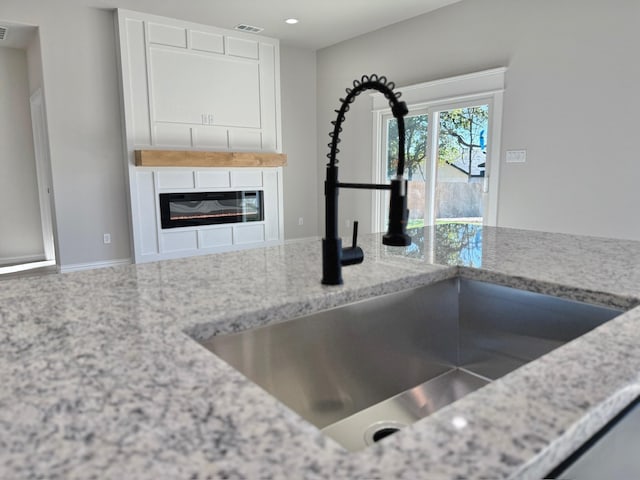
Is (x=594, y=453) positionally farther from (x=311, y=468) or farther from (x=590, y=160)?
(x=590, y=160)

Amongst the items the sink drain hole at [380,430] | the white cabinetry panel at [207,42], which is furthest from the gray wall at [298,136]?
the sink drain hole at [380,430]

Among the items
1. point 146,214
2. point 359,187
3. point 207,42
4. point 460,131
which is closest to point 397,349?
point 359,187

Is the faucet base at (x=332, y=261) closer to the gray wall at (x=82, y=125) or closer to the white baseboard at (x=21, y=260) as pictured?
the gray wall at (x=82, y=125)

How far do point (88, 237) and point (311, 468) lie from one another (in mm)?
5270

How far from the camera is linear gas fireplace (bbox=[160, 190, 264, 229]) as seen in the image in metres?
5.27

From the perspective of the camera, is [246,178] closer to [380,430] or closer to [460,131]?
[460,131]

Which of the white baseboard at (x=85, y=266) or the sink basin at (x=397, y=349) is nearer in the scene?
the sink basin at (x=397, y=349)

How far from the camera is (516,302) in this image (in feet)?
3.60

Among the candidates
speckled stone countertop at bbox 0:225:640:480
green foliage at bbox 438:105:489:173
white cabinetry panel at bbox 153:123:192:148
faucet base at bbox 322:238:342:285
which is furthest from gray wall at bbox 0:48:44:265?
faucet base at bbox 322:238:342:285

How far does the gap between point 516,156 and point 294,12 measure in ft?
9.59

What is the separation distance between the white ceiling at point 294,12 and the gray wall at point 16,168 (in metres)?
1.83

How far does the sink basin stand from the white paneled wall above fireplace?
4.58m

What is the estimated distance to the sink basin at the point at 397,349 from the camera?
3.00 feet

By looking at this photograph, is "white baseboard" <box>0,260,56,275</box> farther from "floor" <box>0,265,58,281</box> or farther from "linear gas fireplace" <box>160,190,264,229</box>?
"linear gas fireplace" <box>160,190,264,229</box>
